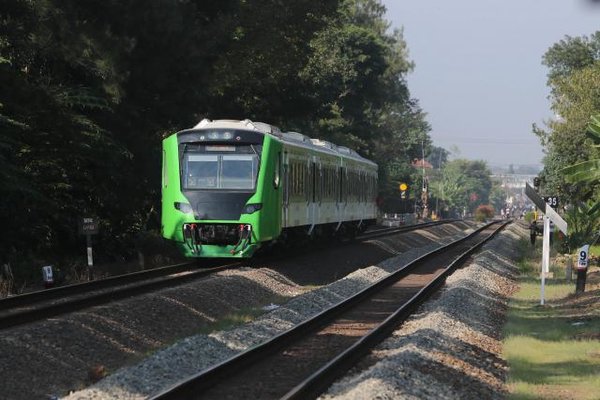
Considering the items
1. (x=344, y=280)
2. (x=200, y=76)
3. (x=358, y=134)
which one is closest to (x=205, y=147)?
(x=344, y=280)

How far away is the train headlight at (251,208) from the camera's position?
853 inches

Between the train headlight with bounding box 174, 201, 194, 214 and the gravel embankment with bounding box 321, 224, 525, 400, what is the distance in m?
6.06

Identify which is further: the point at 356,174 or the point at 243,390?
the point at 356,174

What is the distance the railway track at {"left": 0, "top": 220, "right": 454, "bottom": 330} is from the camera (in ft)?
44.6

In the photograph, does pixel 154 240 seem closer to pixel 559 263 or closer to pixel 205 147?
pixel 205 147

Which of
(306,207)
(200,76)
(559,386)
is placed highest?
(200,76)

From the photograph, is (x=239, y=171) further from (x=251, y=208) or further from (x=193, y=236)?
(x=193, y=236)

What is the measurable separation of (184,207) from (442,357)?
1121cm

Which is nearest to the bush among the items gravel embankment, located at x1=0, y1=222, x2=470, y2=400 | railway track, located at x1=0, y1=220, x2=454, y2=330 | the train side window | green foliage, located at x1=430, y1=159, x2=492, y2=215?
green foliage, located at x1=430, y1=159, x2=492, y2=215

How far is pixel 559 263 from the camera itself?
108 ft

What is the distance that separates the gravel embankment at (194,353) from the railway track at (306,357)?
0.47 meters

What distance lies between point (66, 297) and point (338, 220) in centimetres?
1642

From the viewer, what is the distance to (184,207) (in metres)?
21.9

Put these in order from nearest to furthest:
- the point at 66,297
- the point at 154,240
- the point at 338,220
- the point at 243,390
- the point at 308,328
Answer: the point at 243,390, the point at 308,328, the point at 66,297, the point at 154,240, the point at 338,220
